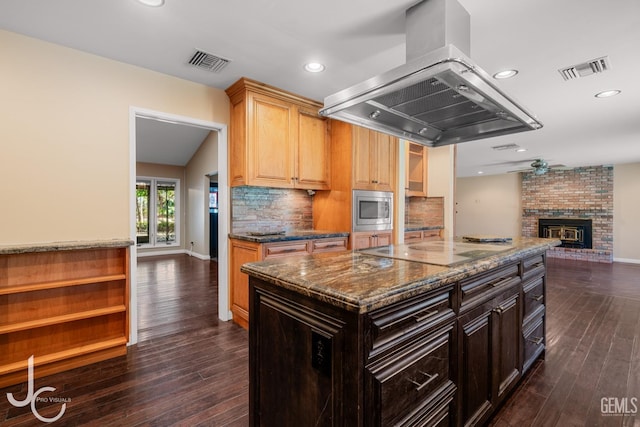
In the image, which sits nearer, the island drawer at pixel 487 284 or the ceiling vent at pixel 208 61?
the island drawer at pixel 487 284

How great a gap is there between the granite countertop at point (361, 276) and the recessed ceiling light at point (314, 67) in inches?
71.9

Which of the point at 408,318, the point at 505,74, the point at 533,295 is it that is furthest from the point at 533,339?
the point at 505,74

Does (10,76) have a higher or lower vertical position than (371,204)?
higher

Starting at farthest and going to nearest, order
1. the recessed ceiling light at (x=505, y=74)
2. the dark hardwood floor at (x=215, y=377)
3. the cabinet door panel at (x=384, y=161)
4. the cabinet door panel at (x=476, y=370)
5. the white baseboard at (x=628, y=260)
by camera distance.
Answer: the white baseboard at (x=628, y=260)
the cabinet door panel at (x=384, y=161)
the recessed ceiling light at (x=505, y=74)
the dark hardwood floor at (x=215, y=377)
the cabinet door panel at (x=476, y=370)

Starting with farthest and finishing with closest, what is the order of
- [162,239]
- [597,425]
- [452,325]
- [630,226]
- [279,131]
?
[162,239], [630,226], [279,131], [597,425], [452,325]

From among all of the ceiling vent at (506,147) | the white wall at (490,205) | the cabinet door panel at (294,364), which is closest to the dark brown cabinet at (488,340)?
Answer: the cabinet door panel at (294,364)

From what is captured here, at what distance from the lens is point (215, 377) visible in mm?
2172

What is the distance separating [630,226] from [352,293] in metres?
10.0

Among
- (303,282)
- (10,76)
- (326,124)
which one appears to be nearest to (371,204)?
(326,124)

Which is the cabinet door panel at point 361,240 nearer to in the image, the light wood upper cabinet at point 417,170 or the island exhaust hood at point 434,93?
the island exhaust hood at point 434,93

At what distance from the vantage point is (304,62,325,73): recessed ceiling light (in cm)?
267

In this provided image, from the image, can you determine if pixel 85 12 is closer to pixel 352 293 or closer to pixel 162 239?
pixel 352 293

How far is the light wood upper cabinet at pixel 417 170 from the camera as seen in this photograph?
5.20 metres

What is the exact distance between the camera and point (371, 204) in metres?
3.84
